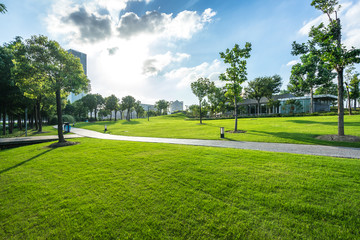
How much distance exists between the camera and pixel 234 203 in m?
3.34

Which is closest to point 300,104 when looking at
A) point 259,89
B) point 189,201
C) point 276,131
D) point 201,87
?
point 259,89

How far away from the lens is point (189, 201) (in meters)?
3.50

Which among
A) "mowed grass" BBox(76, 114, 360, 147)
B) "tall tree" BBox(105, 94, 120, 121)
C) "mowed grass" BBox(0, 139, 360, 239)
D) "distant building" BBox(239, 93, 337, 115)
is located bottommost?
"mowed grass" BBox(0, 139, 360, 239)

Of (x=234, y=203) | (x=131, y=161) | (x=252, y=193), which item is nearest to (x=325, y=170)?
(x=252, y=193)

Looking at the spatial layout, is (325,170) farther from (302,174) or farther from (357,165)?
(357,165)

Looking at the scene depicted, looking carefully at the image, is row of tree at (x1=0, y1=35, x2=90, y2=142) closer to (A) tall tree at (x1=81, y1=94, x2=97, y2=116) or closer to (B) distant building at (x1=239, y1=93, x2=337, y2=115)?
(B) distant building at (x1=239, y1=93, x2=337, y2=115)

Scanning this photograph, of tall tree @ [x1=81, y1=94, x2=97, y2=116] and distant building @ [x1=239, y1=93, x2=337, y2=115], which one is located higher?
tall tree @ [x1=81, y1=94, x2=97, y2=116]

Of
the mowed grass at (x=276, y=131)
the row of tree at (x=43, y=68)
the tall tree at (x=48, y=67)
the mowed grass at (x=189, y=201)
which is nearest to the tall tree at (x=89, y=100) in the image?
the mowed grass at (x=276, y=131)

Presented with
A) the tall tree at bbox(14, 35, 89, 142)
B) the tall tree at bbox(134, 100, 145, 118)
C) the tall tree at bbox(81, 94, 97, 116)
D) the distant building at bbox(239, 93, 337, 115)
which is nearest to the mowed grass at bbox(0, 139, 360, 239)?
the tall tree at bbox(14, 35, 89, 142)

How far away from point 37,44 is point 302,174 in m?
17.2

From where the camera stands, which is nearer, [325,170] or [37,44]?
[325,170]

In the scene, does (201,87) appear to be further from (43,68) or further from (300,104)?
(300,104)

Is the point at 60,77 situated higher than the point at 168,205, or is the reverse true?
the point at 60,77

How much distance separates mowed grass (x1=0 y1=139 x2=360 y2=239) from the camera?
105 inches
